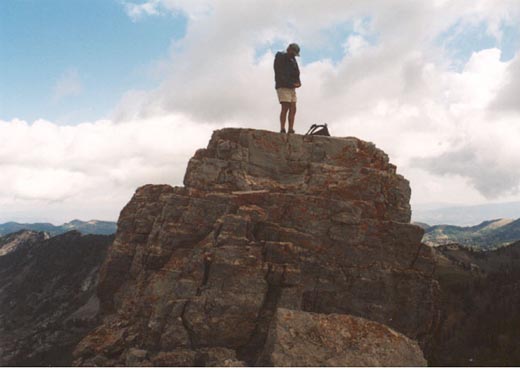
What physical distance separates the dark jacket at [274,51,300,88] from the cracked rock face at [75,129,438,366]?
3864 mm

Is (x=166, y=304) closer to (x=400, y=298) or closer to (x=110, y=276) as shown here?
(x=110, y=276)

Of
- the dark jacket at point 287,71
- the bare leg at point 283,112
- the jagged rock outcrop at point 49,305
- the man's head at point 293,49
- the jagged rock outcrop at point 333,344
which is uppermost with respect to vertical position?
the man's head at point 293,49

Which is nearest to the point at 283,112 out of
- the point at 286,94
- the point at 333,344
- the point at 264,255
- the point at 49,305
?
the point at 286,94

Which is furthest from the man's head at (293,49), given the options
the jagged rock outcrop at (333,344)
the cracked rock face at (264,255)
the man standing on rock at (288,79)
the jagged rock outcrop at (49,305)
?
the jagged rock outcrop at (49,305)

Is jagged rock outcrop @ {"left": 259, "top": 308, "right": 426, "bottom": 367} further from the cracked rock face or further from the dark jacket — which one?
the dark jacket

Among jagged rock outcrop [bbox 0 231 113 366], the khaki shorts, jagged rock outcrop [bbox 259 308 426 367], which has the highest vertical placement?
the khaki shorts

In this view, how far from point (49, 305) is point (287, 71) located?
128010mm

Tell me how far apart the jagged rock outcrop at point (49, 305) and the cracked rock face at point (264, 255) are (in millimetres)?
28032

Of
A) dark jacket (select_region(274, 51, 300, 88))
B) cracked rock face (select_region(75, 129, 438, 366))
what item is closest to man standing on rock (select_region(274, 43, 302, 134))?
dark jacket (select_region(274, 51, 300, 88))

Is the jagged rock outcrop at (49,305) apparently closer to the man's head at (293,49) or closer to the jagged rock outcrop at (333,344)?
the jagged rock outcrop at (333,344)

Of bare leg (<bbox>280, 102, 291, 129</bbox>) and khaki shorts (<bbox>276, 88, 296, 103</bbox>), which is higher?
khaki shorts (<bbox>276, 88, 296, 103</bbox>)

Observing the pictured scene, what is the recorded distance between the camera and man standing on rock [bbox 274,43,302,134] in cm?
2689

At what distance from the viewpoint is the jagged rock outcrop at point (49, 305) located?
227ft

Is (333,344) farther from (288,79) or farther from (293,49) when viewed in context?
(293,49)
